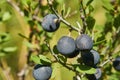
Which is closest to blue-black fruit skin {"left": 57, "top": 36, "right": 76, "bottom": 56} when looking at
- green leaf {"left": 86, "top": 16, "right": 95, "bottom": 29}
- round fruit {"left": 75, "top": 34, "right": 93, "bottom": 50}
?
round fruit {"left": 75, "top": 34, "right": 93, "bottom": 50}

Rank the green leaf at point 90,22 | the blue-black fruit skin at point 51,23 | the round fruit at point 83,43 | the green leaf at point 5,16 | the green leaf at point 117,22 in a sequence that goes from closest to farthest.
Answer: the round fruit at point 83,43 < the blue-black fruit skin at point 51,23 < the green leaf at point 90,22 < the green leaf at point 117,22 < the green leaf at point 5,16

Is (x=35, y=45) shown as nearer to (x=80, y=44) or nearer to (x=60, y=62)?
(x=60, y=62)

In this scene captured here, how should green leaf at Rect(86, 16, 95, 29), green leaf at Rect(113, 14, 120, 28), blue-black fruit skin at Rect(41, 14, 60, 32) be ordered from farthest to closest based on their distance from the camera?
green leaf at Rect(113, 14, 120, 28) < green leaf at Rect(86, 16, 95, 29) < blue-black fruit skin at Rect(41, 14, 60, 32)

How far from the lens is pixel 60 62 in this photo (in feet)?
4.70

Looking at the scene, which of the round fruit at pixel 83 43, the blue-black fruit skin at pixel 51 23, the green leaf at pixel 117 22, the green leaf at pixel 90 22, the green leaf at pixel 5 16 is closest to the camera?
the round fruit at pixel 83 43

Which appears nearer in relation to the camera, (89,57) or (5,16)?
(89,57)

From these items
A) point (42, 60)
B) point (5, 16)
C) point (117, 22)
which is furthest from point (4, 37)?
point (42, 60)

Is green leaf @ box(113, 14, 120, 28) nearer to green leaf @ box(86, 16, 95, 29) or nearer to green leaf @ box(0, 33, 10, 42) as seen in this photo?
green leaf @ box(86, 16, 95, 29)

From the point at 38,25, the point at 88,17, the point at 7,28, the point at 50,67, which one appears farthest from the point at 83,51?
the point at 7,28

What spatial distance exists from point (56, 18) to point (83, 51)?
0.53 feet

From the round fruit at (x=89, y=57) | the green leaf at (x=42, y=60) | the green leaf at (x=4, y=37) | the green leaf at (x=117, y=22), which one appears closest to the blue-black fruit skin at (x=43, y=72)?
the green leaf at (x=42, y=60)

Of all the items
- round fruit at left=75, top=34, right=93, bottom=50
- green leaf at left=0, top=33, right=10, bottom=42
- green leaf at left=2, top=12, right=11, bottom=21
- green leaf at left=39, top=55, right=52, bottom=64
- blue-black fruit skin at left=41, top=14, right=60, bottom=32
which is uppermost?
blue-black fruit skin at left=41, top=14, right=60, bottom=32

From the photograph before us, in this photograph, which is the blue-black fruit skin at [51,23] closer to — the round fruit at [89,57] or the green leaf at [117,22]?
the round fruit at [89,57]

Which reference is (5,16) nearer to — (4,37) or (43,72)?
(4,37)
